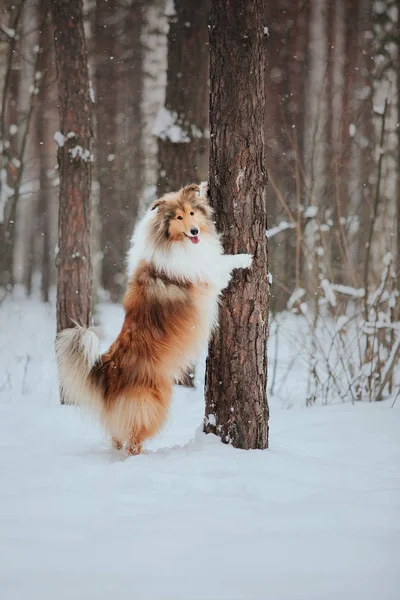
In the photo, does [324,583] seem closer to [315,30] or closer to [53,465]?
[53,465]

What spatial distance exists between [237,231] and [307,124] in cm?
823

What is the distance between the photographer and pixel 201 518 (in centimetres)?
270

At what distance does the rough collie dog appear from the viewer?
382 centimetres

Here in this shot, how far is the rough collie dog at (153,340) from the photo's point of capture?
382 centimetres

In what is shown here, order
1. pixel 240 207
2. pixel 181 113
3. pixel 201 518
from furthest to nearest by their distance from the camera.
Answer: pixel 181 113, pixel 240 207, pixel 201 518

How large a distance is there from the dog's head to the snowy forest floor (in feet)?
4.57

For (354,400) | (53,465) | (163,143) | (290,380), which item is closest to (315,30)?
(163,143)

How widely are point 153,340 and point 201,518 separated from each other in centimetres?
140

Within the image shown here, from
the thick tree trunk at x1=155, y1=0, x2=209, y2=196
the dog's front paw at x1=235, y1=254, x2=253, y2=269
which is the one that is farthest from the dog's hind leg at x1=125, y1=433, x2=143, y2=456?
the thick tree trunk at x1=155, y1=0, x2=209, y2=196

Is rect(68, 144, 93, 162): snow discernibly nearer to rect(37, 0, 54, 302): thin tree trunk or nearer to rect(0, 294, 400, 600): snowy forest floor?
rect(0, 294, 400, 600): snowy forest floor

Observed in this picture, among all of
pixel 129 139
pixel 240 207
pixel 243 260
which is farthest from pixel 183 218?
pixel 129 139

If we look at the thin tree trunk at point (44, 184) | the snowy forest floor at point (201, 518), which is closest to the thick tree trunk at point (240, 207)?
the snowy forest floor at point (201, 518)

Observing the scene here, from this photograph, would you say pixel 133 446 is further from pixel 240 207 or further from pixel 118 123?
pixel 118 123

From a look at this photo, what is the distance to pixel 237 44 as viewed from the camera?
3641mm
